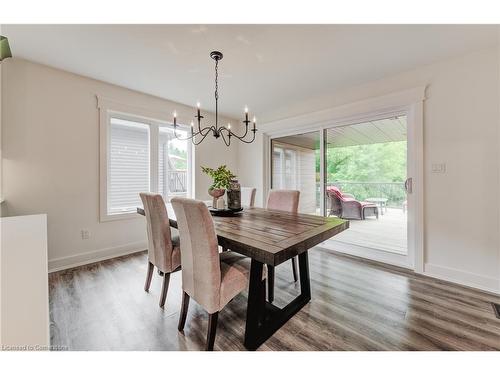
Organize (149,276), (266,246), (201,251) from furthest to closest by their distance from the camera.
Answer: (149,276) → (201,251) → (266,246)

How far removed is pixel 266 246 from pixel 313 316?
39.3 inches

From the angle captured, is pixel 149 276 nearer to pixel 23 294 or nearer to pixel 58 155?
pixel 23 294

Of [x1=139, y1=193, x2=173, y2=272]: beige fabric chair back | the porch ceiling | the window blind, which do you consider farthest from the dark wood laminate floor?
the porch ceiling

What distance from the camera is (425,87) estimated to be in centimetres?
239

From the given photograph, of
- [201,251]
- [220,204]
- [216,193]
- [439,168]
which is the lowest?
[201,251]

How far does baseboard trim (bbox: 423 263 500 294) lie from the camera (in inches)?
81.3

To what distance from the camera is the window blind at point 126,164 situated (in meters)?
3.05

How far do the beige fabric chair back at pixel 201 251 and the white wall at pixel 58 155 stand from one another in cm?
211

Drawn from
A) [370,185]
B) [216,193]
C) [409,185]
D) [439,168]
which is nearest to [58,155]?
[216,193]

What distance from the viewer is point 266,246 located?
1140mm

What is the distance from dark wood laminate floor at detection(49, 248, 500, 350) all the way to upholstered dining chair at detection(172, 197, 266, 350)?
11.9 inches

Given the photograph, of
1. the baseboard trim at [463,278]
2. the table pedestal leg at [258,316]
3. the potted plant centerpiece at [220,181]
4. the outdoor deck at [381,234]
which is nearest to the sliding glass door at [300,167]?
the outdoor deck at [381,234]
